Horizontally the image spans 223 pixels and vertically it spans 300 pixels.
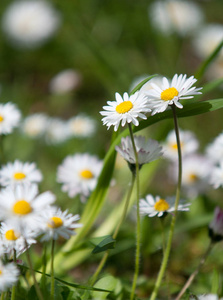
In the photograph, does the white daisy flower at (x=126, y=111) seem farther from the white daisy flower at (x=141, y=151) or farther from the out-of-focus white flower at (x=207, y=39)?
the out-of-focus white flower at (x=207, y=39)

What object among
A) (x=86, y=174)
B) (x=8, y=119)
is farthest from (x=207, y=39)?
(x=8, y=119)

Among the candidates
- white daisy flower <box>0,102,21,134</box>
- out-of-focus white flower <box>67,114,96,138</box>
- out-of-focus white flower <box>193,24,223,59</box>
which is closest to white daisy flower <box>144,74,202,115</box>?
white daisy flower <box>0,102,21,134</box>

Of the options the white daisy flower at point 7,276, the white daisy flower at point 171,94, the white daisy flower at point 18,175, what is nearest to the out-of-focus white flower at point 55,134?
the white daisy flower at point 18,175

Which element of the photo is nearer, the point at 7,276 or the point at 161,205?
the point at 7,276

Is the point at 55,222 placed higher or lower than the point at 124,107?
lower

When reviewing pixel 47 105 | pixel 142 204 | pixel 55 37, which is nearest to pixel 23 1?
pixel 55 37

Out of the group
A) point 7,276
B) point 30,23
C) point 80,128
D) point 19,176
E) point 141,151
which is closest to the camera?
point 7,276

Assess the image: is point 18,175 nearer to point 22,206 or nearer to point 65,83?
point 22,206
